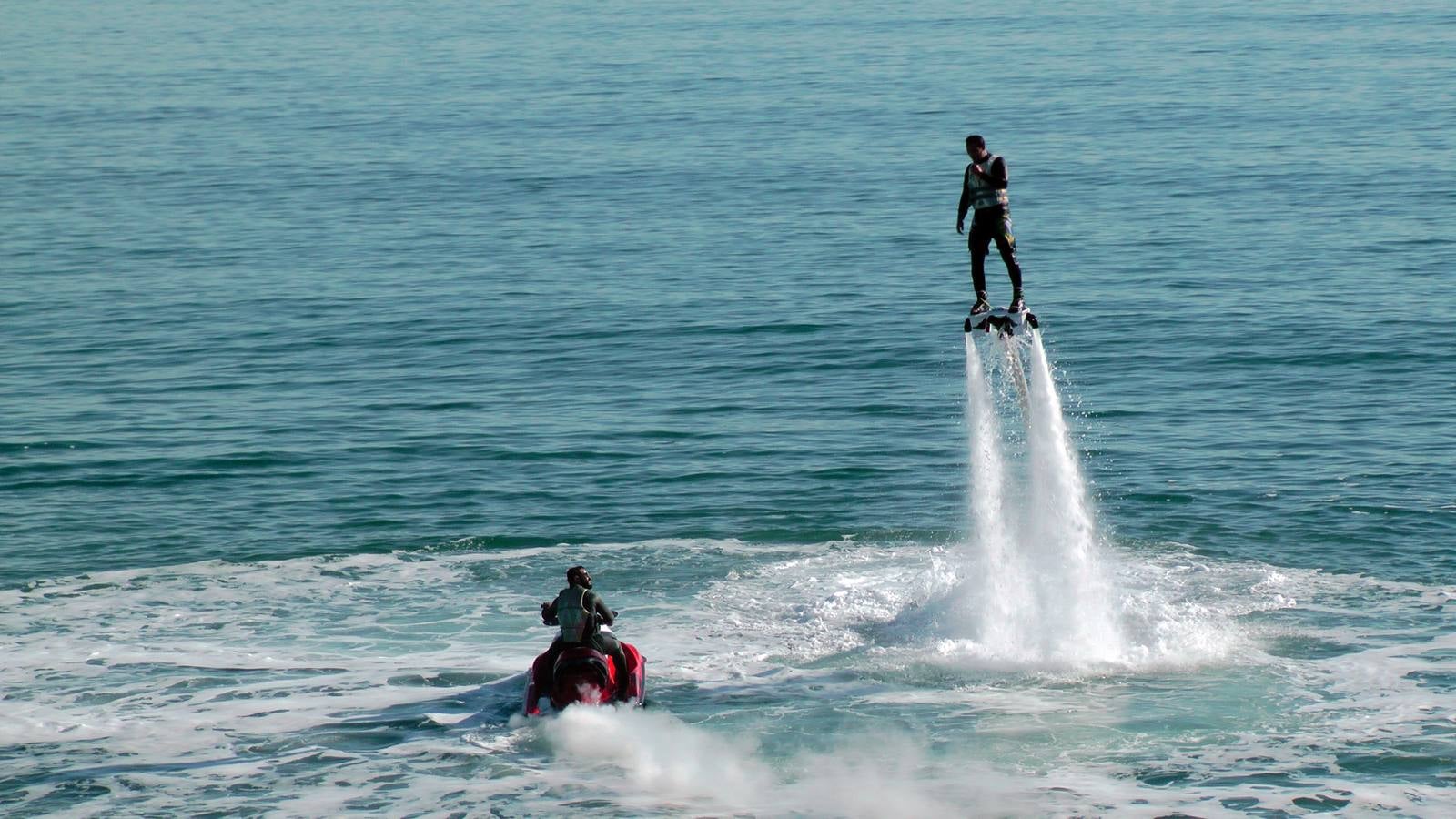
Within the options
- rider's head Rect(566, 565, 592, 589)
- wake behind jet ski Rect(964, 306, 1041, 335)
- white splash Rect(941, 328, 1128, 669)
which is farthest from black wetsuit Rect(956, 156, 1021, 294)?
rider's head Rect(566, 565, 592, 589)

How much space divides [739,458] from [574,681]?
657 inches

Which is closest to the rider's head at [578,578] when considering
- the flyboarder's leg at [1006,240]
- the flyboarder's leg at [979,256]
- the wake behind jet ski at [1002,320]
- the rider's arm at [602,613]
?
the rider's arm at [602,613]

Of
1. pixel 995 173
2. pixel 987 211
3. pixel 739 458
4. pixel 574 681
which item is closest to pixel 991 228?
pixel 987 211

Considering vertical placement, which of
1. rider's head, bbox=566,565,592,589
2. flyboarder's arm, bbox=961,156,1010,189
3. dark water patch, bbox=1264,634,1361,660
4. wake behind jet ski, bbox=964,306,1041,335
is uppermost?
flyboarder's arm, bbox=961,156,1010,189

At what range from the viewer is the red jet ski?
→ 2873 centimetres

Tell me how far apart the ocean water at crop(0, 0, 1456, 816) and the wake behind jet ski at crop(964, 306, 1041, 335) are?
2.54 m

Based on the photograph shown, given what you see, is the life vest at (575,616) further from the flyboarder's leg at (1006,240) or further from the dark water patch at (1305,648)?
the dark water patch at (1305,648)

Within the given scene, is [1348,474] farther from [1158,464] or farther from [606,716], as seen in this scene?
[606,716]

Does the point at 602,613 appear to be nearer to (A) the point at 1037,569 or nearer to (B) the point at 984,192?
(B) the point at 984,192

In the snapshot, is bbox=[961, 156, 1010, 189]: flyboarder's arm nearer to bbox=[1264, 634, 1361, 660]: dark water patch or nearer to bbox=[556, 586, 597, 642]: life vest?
bbox=[556, 586, 597, 642]: life vest

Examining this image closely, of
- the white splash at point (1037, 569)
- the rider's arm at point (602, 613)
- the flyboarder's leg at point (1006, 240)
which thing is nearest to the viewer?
the flyboarder's leg at point (1006, 240)

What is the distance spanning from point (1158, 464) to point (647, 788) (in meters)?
20.7

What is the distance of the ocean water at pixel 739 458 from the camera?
92.7ft

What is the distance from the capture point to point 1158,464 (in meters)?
43.9
